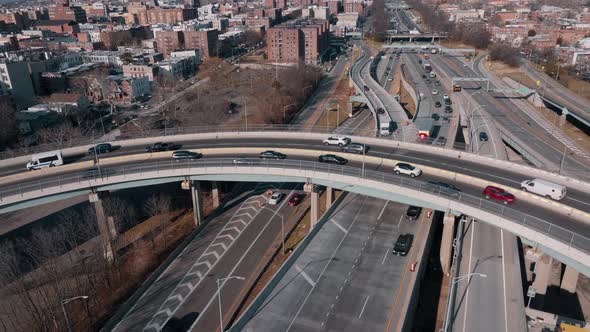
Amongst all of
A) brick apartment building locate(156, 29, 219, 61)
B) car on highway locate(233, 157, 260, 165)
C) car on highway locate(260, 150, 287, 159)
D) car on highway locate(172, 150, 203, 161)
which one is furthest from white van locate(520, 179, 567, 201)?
brick apartment building locate(156, 29, 219, 61)

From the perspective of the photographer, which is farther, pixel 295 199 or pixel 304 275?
pixel 295 199

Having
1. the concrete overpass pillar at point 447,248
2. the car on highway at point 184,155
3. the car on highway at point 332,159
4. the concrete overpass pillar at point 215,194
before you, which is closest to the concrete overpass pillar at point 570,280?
the concrete overpass pillar at point 447,248

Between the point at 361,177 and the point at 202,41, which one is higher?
the point at 202,41

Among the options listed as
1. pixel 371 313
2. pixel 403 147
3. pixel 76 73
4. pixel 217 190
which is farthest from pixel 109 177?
pixel 76 73

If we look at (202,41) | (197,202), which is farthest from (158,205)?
(202,41)

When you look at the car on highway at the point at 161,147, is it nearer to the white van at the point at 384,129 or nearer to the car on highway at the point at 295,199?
the car on highway at the point at 295,199

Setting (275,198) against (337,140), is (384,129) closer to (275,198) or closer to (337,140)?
(337,140)

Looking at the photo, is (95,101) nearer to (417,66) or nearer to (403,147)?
(403,147)
